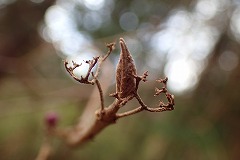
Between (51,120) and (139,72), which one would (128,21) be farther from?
(51,120)

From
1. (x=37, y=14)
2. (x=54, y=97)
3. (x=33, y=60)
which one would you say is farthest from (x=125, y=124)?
(x=37, y=14)

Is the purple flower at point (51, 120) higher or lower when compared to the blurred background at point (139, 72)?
higher

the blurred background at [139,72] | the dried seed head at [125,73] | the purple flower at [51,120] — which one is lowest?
the blurred background at [139,72]

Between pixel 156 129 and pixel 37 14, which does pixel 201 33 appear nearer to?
pixel 156 129

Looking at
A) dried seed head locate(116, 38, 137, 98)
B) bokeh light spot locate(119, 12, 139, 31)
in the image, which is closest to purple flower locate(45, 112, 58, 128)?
dried seed head locate(116, 38, 137, 98)

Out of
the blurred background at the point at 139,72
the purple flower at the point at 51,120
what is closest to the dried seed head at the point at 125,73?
the purple flower at the point at 51,120

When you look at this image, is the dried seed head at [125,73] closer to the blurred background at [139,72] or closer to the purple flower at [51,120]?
the purple flower at [51,120]
